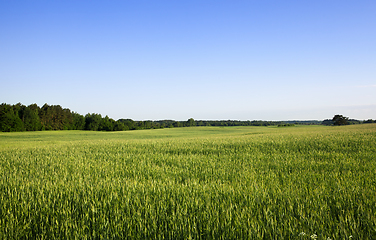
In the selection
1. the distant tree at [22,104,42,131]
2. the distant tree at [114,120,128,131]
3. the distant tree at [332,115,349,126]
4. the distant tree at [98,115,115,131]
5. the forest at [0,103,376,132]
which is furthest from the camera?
the distant tree at [114,120,128,131]

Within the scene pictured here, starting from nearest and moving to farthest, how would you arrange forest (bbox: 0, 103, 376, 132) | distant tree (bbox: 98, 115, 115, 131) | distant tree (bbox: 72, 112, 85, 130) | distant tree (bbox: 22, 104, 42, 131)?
forest (bbox: 0, 103, 376, 132) → distant tree (bbox: 22, 104, 42, 131) → distant tree (bbox: 72, 112, 85, 130) → distant tree (bbox: 98, 115, 115, 131)

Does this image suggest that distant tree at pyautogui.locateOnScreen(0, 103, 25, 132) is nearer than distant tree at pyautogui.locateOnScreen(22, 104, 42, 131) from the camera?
Yes

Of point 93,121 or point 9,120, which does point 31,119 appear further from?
point 93,121

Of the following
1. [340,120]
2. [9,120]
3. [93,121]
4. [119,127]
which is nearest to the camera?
[9,120]

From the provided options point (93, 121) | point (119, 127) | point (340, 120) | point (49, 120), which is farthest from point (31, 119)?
point (340, 120)

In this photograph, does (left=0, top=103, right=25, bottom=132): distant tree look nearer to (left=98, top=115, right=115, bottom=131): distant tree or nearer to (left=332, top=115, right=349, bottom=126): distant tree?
(left=98, top=115, right=115, bottom=131): distant tree

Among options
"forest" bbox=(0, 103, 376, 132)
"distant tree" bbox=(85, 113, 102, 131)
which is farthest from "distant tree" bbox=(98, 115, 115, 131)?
"distant tree" bbox=(85, 113, 102, 131)

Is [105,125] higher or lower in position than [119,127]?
higher

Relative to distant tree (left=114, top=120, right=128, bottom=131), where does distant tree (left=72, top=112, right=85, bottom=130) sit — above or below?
above

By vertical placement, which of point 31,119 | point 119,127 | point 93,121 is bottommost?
point 119,127

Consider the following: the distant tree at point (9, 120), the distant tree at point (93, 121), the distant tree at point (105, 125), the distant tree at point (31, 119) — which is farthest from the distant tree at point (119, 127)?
the distant tree at point (9, 120)

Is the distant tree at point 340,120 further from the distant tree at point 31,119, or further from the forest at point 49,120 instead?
the distant tree at point 31,119

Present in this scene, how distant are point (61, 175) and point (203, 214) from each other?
14.4 ft

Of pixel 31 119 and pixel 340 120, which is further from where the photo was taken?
pixel 340 120
